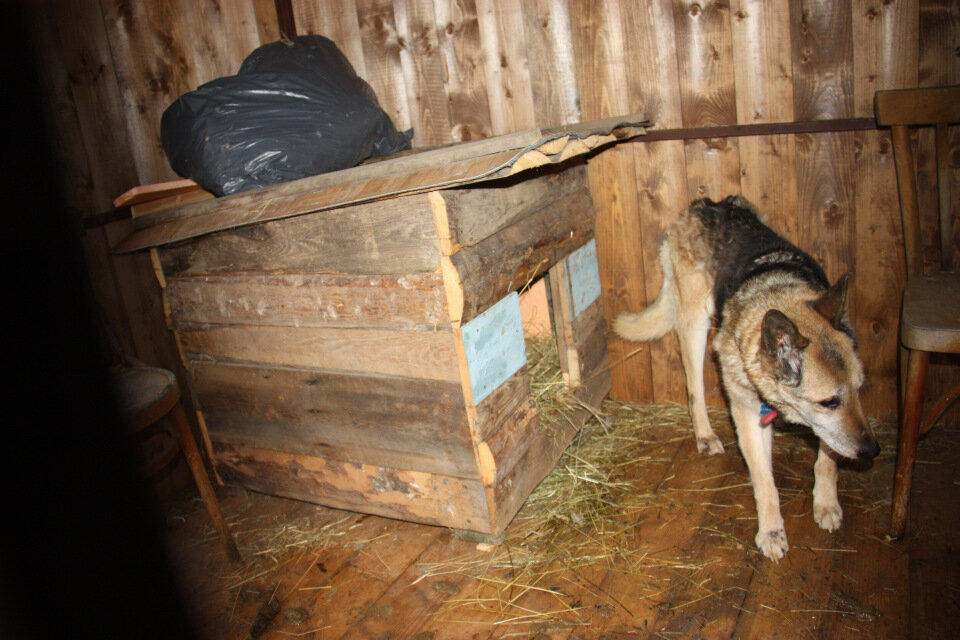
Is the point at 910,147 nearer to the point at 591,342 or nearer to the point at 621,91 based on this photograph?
the point at 621,91

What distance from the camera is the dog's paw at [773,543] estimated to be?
2.36 meters

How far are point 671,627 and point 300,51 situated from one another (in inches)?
117

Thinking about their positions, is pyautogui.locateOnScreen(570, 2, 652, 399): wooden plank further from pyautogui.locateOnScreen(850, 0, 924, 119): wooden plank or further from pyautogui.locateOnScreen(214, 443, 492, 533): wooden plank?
pyautogui.locateOnScreen(214, 443, 492, 533): wooden plank

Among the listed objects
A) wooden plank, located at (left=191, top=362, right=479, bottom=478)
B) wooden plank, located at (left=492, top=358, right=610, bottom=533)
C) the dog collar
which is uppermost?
wooden plank, located at (left=191, top=362, right=479, bottom=478)

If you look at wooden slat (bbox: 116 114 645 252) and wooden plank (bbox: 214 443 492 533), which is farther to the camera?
wooden plank (bbox: 214 443 492 533)

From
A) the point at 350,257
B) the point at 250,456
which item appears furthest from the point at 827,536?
the point at 250,456

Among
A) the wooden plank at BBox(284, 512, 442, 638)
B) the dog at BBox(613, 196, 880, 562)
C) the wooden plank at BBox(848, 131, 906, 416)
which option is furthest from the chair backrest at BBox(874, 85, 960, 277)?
the wooden plank at BBox(284, 512, 442, 638)

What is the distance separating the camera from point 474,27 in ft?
10.7

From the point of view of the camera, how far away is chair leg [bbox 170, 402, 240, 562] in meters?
2.52

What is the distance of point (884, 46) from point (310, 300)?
102 inches

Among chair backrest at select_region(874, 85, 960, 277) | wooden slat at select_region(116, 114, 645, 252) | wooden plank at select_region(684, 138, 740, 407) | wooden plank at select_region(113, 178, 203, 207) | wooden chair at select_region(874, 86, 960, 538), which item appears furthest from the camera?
wooden plank at select_region(684, 138, 740, 407)

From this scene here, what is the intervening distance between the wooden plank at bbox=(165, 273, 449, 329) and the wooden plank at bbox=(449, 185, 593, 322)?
112 mm

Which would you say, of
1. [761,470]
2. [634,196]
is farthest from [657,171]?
[761,470]

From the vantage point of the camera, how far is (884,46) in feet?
8.55
